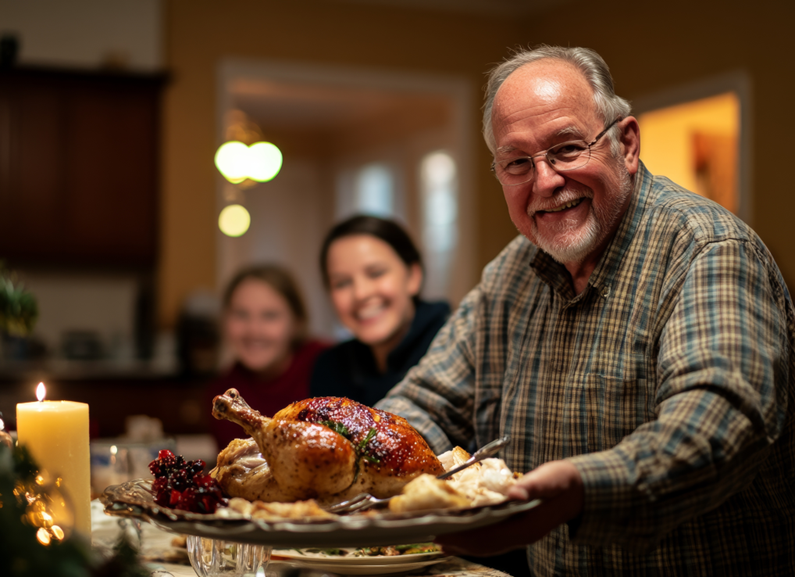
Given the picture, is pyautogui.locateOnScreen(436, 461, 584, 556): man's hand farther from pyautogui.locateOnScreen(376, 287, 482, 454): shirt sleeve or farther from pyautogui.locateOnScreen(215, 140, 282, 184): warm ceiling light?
pyautogui.locateOnScreen(215, 140, 282, 184): warm ceiling light

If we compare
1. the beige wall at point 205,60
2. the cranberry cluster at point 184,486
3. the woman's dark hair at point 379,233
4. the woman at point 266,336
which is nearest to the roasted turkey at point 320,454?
the cranberry cluster at point 184,486

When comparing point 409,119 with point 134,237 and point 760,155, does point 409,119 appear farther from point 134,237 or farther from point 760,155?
point 760,155

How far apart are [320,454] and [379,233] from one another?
1755mm

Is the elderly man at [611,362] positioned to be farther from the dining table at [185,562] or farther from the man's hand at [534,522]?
the dining table at [185,562]

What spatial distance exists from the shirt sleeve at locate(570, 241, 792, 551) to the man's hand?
0.02m

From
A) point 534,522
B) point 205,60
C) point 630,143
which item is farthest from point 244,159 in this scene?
point 534,522

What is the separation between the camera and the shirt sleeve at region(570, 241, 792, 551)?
915 mm

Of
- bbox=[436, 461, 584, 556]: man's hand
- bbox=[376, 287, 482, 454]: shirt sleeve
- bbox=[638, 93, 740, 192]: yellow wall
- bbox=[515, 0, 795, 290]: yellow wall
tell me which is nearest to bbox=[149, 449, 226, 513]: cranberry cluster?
bbox=[436, 461, 584, 556]: man's hand

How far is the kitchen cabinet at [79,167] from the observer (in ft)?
16.6

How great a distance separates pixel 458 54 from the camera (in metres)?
5.91

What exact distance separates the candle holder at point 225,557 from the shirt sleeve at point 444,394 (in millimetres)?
514

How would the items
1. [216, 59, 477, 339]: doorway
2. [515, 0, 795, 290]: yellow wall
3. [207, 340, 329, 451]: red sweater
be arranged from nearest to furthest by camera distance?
[207, 340, 329, 451]: red sweater
[515, 0, 795, 290]: yellow wall
[216, 59, 477, 339]: doorway

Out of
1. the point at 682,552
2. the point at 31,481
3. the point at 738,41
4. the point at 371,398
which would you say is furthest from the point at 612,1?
the point at 31,481

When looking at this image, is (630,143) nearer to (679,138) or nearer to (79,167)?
(679,138)
